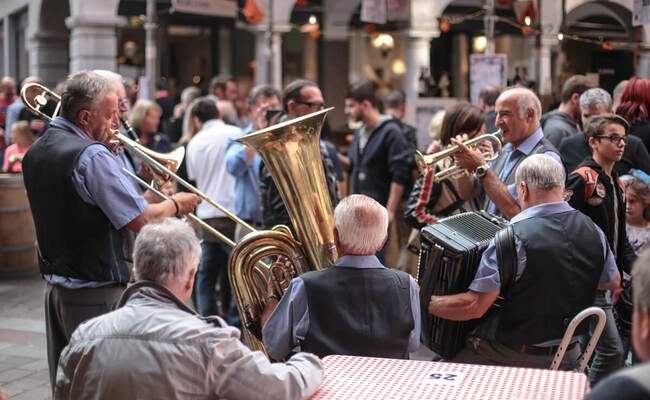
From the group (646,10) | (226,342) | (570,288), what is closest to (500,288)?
(570,288)

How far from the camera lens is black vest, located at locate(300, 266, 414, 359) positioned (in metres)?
3.25

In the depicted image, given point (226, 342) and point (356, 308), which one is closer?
point (226, 342)

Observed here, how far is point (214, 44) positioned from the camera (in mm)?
22312

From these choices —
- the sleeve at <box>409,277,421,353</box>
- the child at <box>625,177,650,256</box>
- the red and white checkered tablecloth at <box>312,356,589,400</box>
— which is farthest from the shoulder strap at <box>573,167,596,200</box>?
the red and white checkered tablecloth at <box>312,356,589,400</box>

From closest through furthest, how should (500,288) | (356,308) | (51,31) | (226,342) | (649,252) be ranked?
(649,252) < (226,342) < (356,308) < (500,288) < (51,31)

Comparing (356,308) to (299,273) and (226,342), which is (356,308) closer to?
(299,273)

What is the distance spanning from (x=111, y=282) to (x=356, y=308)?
127 centimetres

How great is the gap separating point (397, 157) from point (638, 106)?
72.7 inches

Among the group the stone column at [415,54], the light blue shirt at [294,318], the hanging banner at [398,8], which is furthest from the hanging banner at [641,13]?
the stone column at [415,54]

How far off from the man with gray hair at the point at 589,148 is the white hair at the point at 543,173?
1608 millimetres

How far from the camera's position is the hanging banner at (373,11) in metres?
11.4

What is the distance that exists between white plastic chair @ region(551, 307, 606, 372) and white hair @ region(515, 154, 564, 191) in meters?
0.62

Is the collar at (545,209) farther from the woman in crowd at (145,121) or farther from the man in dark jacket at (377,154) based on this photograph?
the woman in crowd at (145,121)

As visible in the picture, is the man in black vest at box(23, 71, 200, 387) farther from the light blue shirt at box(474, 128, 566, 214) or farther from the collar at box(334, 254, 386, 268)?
the light blue shirt at box(474, 128, 566, 214)
